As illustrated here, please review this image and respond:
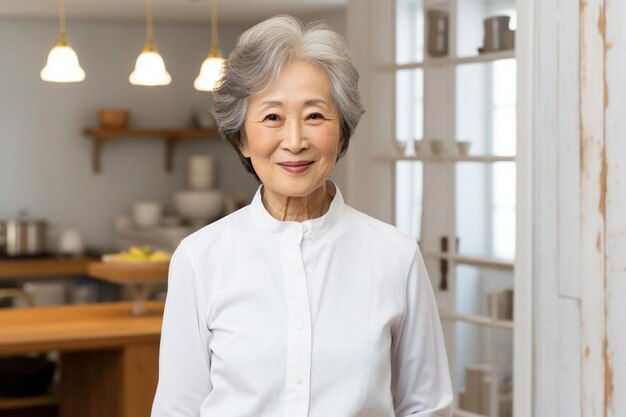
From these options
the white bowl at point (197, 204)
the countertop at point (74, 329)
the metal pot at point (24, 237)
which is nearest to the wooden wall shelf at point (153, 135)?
the white bowl at point (197, 204)

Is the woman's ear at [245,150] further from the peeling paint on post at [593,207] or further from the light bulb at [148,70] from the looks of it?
the light bulb at [148,70]

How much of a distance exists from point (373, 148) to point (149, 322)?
4.24 ft

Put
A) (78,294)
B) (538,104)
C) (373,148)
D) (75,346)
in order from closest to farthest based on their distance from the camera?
(538,104), (75,346), (373,148), (78,294)

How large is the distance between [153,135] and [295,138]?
726 centimetres

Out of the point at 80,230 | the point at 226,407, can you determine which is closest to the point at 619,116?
the point at 226,407

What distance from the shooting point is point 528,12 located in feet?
8.34

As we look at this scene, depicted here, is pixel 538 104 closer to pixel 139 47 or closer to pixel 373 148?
pixel 373 148

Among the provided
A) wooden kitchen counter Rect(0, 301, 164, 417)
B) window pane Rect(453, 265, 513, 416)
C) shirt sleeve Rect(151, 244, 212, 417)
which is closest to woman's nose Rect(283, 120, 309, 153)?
shirt sleeve Rect(151, 244, 212, 417)

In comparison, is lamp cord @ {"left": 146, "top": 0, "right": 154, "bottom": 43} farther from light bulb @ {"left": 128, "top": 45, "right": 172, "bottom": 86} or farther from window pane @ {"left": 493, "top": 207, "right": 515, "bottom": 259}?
window pane @ {"left": 493, "top": 207, "right": 515, "bottom": 259}

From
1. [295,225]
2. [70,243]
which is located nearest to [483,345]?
[295,225]

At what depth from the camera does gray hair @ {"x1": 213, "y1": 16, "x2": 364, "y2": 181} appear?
1.48m

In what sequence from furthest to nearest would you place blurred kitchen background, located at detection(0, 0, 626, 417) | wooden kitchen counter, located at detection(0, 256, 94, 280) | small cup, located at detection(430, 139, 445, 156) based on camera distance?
wooden kitchen counter, located at detection(0, 256, 94, 280)
small cup, located at detection(430, 139, 445, 156)
blurred kitchen background, located at detection(0, 0, 626, 417)

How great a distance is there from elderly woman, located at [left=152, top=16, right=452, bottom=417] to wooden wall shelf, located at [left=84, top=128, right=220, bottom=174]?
6.94 m

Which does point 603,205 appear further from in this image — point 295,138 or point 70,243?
point 70,243
